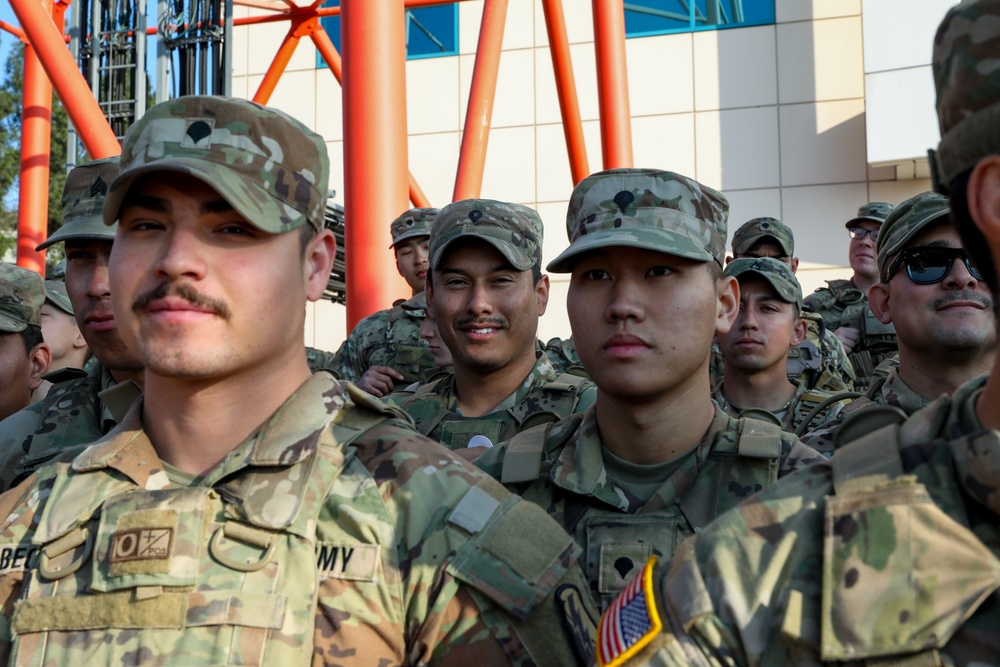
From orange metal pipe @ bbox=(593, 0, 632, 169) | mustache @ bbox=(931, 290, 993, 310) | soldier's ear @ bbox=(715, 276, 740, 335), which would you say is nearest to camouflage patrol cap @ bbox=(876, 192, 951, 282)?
mustache @ bbox=(931, 290, 993, 310)

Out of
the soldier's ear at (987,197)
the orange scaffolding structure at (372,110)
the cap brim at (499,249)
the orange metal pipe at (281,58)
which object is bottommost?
the soldier's ear at (987,197)

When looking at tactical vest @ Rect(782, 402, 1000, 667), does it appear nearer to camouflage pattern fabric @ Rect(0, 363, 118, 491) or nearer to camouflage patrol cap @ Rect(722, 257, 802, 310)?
camouflage pattern fabric @ Rect(0, 363, 118, 491)

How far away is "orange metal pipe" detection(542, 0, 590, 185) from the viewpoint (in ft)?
31.9

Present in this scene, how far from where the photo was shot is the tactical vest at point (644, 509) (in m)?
2.56

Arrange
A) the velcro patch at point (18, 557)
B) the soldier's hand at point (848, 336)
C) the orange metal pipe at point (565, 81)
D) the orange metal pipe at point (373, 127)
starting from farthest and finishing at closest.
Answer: the orange metal pipe at point (565, 81), the soldier's hand at point (848, 336), the orange metal pipe at point (373, 127), the velcro patch at point (18, 557)

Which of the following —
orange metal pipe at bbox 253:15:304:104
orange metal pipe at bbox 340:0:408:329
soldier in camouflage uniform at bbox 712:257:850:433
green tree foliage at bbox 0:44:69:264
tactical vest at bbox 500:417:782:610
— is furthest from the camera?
green tree foliage at bbox 0:44:69:264

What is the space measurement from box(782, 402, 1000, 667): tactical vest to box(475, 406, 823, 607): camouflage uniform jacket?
3.28 feet

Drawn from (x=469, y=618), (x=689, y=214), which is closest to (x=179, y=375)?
(x=469, y=618)

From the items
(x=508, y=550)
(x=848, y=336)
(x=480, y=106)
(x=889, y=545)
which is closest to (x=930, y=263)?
(x=508, y=550)

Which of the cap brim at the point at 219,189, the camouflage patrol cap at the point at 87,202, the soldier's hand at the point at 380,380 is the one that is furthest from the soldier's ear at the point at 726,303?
the soldier's hand at the point at 380,380

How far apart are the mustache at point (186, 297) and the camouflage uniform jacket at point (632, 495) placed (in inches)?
39.0

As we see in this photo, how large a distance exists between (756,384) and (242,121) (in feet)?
11.3

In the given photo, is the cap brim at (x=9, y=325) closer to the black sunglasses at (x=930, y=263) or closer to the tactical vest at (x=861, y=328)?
the black sunglasses at (x=930, y=263)

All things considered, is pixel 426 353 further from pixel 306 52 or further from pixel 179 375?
pixel 306 52
